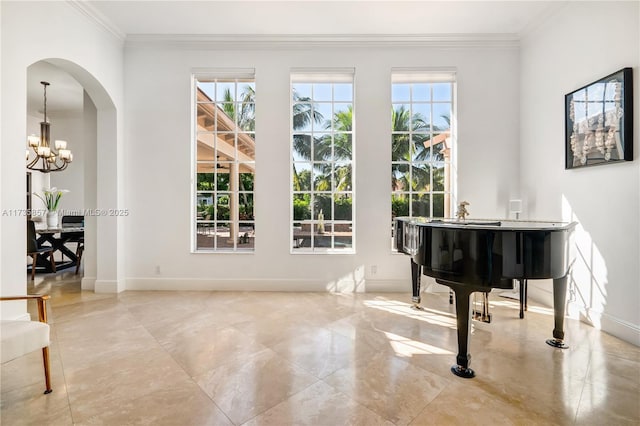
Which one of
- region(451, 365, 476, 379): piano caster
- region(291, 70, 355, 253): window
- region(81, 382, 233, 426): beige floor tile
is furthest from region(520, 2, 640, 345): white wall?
region(81, 382, 233, 426): beige floor tile

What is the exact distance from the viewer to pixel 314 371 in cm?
203

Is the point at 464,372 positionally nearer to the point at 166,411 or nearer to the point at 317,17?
the point at 166,411

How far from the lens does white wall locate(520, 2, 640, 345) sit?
8.37 feet

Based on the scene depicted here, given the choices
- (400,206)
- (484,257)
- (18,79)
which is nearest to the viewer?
(484,257)

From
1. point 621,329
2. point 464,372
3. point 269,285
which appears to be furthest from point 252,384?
point 621,329

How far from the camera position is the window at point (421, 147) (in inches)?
161

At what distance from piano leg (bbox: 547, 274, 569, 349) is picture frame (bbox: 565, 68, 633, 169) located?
1299 mm

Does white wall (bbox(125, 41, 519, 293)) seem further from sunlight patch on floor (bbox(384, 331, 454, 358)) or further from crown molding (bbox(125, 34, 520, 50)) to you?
sunlight patch on floor (bbox(384, 331, 454, 358))

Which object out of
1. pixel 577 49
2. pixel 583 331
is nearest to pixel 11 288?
pixel 583 331

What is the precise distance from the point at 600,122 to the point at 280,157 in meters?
3.44

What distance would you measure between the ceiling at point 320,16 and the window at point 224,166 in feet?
2.42

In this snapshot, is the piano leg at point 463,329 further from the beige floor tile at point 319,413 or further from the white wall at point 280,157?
the white wall at point 280,157

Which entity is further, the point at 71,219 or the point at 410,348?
the point at 71,219

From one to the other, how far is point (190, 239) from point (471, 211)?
12.7ft
